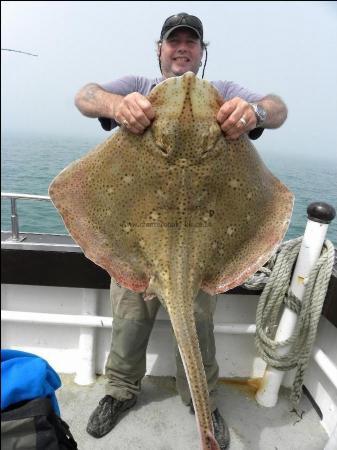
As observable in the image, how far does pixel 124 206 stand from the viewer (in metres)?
1.78

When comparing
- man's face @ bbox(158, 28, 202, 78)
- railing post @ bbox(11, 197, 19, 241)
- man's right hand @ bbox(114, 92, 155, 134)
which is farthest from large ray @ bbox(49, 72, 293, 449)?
railing post @ bbox(11, 197, 19, 241)

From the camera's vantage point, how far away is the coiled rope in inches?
108

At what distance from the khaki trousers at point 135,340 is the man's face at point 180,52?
152 cm

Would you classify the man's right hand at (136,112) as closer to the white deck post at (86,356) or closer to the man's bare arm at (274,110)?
the man's bare arm at (274,110)

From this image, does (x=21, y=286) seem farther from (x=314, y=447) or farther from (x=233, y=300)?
(x=314, y=447)

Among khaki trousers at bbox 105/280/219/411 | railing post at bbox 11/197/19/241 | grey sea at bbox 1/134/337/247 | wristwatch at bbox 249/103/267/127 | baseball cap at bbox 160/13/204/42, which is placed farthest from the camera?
grey sea at bbox 1/134/337/247

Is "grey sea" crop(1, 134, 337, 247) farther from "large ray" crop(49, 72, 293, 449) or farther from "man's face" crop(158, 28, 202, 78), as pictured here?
"man's face" crop(158, 28, 202, 78)

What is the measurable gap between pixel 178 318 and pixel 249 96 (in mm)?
1558

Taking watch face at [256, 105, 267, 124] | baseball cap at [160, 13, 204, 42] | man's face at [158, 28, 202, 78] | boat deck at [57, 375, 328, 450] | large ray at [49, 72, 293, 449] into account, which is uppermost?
baseball cap at [160, 13, 204, 42]

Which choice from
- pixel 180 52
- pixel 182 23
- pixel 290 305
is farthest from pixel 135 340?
pixel 182 23

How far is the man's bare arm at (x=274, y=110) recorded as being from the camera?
2.14m

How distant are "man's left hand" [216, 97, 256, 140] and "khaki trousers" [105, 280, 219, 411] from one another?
3.91ft

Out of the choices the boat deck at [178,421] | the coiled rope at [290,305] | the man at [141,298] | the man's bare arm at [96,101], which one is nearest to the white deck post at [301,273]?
the coiled rope at [290,305]

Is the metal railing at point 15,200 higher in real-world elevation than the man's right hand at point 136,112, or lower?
lower
